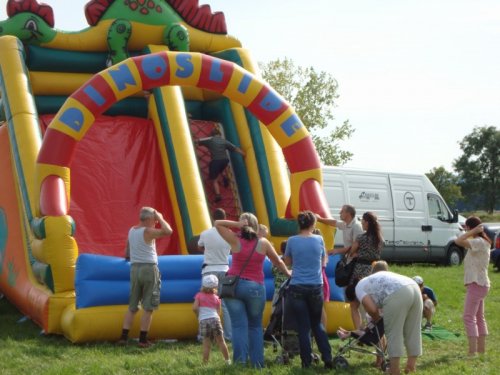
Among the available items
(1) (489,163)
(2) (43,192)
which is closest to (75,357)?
(2) (43,192)

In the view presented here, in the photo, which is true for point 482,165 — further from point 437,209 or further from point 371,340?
point 371,340

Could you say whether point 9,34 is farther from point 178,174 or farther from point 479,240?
point 479,240

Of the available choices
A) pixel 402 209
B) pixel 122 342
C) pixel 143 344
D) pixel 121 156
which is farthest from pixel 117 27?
pixel 402 209

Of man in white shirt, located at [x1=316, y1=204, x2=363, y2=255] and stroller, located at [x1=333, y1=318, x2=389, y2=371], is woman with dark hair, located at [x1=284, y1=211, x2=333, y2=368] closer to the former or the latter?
stroller, located at [x1=333, y1=318, x2=389, y2=371]

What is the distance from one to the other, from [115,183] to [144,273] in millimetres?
3401

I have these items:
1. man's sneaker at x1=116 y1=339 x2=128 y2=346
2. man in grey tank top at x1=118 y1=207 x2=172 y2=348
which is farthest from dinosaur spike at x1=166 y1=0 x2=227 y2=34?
man's sneaker at x1=116 y1=339 x2=128 y2=346

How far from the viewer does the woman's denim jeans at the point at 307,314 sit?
21.0ft

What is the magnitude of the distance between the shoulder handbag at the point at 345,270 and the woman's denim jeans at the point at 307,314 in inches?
48.3

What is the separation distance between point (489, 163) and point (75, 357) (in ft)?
191

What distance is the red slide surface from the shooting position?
10367 millimetres

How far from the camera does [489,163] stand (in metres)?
61.2

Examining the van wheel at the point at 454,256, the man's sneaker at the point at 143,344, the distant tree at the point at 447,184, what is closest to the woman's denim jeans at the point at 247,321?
the man's sneaker at the point at 143,344

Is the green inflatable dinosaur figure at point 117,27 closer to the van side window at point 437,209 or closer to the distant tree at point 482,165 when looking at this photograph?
the van side window at point 437,209

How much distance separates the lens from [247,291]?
6.30 m
